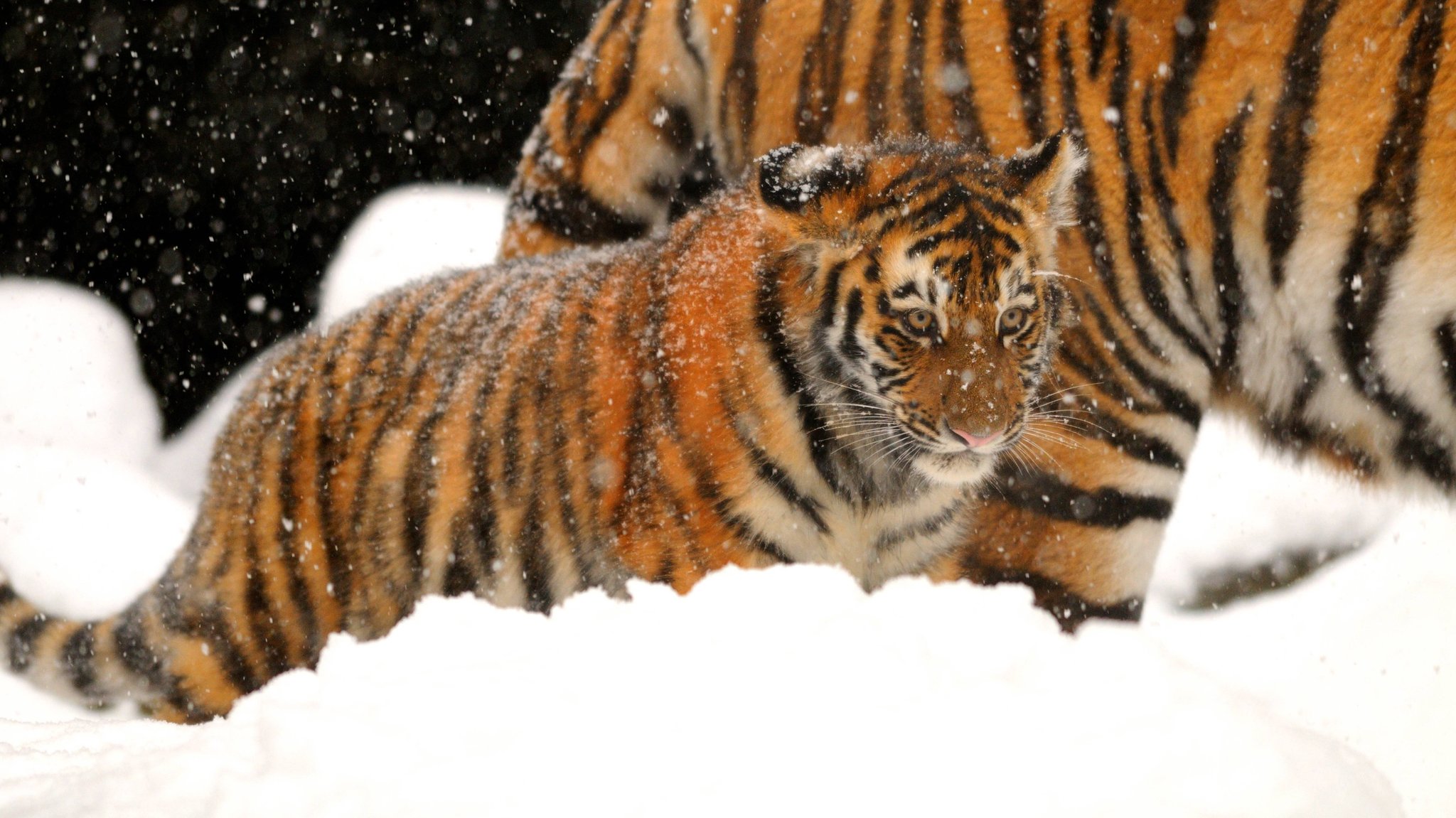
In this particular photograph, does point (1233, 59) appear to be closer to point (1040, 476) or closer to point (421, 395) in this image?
point (1040, 476)

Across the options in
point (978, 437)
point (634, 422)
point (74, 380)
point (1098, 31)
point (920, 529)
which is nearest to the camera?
point (978, 437)

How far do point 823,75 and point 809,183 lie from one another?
0.67 meters

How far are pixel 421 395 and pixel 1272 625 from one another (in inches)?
122

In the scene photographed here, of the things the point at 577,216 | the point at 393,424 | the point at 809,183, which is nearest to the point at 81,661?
the point at 393,424

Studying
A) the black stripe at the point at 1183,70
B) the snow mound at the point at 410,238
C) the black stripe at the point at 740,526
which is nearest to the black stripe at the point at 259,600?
the black stripe at the point at 740,526

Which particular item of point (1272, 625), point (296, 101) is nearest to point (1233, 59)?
point (1272, 625)

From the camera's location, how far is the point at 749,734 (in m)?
1.57

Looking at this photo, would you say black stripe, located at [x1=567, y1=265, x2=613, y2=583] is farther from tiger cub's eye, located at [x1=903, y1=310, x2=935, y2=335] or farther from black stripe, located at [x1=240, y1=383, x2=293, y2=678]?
black stripe, located at [x1=240, y1=383, x2=293, y2=678]

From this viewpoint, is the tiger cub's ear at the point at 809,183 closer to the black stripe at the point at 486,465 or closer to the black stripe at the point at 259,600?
the black stripe at the point at 486,465

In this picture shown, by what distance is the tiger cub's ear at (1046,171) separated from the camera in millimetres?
2469

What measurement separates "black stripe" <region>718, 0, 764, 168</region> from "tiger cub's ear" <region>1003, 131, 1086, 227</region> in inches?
28.8

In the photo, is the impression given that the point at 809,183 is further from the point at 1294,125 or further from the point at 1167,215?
the point at 1294,125

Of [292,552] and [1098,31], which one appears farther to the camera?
[292,552]

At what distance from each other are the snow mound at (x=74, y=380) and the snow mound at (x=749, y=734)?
15.3 ft
